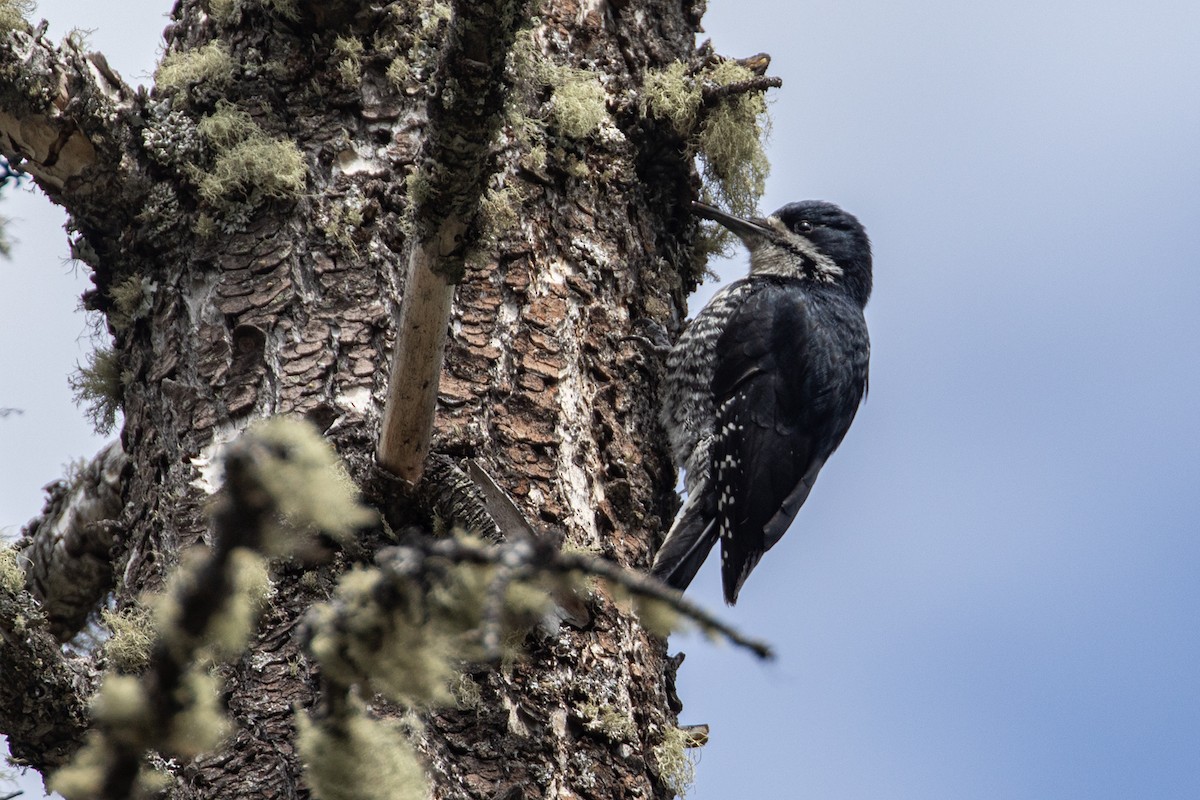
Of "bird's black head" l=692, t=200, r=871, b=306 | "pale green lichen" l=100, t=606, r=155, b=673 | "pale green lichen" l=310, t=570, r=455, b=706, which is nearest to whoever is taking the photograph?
"pale green lichen" l=310, t=570, r=455, b=706

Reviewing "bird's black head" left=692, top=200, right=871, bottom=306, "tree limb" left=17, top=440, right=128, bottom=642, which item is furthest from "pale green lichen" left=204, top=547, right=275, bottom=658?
"bird's black head" left=692, top=200, right=871, bottom=306

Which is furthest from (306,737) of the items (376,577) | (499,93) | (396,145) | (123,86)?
(123,86)

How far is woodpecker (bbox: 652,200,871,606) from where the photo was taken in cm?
356

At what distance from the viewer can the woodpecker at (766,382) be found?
11.7 ft

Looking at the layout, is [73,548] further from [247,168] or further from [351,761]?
[351,761]

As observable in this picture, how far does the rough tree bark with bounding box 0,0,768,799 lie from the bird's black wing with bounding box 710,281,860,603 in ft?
2.65

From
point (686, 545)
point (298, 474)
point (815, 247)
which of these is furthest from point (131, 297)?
point (815, 247)

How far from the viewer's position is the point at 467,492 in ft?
7.31

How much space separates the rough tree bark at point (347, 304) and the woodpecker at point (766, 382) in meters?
0.54

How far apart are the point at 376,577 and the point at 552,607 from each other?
4.12ft

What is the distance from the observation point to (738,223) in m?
3.88

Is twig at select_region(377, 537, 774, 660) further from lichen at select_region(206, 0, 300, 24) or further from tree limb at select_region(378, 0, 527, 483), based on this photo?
lichen at select_region(206, 0, 300, 24)

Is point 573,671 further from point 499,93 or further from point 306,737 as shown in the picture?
point 306,737

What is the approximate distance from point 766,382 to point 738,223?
1.75ft
